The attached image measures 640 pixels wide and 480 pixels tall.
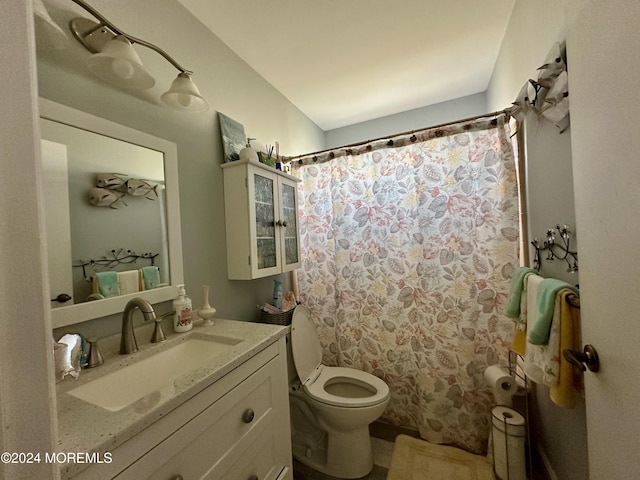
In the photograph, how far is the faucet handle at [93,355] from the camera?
0.79 metres

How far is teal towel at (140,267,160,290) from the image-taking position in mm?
1010

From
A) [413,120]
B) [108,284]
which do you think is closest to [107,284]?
[108,284]

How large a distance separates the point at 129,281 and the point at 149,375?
0.36m

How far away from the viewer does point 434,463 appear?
140cm

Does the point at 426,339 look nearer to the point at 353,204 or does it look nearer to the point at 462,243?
the point at 462,243

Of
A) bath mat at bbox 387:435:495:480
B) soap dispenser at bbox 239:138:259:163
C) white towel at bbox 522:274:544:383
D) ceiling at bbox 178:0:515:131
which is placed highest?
ceiling at bbox 178:0:515:131

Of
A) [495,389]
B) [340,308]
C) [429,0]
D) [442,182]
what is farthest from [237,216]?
[495,389]

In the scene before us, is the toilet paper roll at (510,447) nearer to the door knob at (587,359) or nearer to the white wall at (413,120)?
the door knob at (587,359)

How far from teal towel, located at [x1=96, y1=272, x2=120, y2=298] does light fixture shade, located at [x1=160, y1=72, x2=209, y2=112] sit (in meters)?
0.73

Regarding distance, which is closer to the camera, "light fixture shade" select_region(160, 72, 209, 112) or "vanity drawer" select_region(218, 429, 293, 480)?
"vanity drawer" select_region(218, 429, 293, 480)

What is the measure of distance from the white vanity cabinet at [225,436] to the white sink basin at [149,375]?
0.32 feet

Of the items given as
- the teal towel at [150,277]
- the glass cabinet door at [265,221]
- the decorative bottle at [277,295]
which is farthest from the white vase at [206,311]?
the decorative bottle at [277,295]

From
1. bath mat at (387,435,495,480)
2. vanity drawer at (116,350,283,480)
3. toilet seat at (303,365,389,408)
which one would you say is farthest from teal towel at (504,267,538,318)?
vanity drawer at (116,350,283,480)

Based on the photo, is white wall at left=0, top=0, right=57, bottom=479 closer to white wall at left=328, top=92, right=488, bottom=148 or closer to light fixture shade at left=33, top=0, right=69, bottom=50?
light fixture shade at left=33, top=0, right=69, bottom=50
